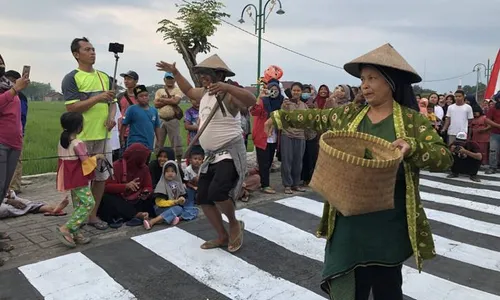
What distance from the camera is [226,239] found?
458 centimetres

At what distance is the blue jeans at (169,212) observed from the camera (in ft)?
17.4

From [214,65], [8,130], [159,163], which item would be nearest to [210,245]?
[159,163]

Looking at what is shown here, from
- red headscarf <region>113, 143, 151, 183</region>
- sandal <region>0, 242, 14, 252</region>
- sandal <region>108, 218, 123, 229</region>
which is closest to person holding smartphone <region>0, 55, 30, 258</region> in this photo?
sandal <region>0, 242, 14, 252</region>

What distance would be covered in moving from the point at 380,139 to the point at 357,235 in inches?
22.1

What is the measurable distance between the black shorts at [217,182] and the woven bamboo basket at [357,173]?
1919 mm

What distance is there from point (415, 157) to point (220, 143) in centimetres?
229

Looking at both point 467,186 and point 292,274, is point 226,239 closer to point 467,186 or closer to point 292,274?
point 292,274

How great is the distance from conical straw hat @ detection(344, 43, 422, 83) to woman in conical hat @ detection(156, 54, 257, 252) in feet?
5.56

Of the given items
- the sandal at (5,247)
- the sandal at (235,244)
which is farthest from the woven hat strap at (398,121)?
the sandal at (5,247)

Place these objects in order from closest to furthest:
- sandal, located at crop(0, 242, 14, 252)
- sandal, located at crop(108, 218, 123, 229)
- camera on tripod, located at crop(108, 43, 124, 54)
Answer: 1. sandal, located at crop(0, 242, 14, 252)
2. camera on tripod, located at crop(108, 43, 124, 54)
3. sandal, located at crop(108, 218, 123, 229)

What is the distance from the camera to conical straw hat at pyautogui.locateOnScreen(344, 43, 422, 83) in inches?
91.8

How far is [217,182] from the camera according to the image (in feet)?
13.5

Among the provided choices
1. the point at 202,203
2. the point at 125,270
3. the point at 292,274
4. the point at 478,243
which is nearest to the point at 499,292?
the point at 478,243

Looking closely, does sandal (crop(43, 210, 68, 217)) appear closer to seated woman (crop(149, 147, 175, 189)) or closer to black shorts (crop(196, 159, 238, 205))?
seated woman (crop(149, 147, 175, 189))
